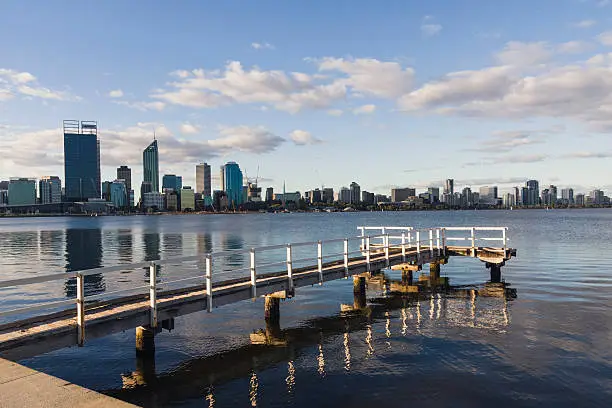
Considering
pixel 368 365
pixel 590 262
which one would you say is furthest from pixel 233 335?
pixel 590 262

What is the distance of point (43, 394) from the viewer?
7004 millimetres

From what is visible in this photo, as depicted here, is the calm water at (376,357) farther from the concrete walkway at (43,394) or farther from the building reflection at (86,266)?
the concrete walkway at (43,394)

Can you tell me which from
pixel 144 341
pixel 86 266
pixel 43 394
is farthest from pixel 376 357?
pixel 86 266

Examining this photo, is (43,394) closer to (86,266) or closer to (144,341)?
(144,341)

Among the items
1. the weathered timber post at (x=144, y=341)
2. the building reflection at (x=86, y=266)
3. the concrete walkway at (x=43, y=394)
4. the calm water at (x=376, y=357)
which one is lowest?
the building reflection at (x=86, y=266)

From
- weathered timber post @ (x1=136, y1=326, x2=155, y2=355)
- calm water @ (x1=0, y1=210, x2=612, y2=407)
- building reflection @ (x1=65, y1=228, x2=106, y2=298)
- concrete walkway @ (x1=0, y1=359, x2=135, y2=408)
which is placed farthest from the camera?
building reflection @ (x1=65, y1=228, x2=106, y2=298)

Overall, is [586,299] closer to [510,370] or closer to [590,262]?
[510,370]

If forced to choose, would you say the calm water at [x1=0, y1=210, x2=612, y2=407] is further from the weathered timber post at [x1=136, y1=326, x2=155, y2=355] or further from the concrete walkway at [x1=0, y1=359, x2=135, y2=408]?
the concrete walkway at [x1=0, y1=359, x2=135, y2=408]

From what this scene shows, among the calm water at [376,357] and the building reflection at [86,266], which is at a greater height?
the calm water at [376,357]

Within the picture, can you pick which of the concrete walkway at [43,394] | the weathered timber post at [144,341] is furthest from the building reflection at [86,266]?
the concrete walkway at [43,394]

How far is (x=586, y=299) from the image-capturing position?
24.2 m

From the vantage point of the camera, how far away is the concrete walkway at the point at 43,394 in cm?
664

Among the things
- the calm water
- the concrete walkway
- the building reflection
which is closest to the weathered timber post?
the calm water

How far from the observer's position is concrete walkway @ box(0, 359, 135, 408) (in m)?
6.64
